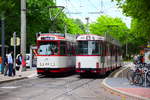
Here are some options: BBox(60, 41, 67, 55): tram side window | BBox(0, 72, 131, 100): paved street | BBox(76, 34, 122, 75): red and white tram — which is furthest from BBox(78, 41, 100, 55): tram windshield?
BBox(0, 72, 131, 100): paved street

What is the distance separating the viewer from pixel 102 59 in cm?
2852

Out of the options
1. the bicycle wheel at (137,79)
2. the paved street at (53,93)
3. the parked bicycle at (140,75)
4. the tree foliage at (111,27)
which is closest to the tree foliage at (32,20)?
the paved street at (53,93)

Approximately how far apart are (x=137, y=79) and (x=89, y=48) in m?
8.42

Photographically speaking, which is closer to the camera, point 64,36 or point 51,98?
point 51,98

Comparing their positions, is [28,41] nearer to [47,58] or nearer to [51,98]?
[47,58]

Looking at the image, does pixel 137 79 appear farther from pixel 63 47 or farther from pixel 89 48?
pixel 63 47

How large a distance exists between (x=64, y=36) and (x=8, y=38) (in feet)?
97.7

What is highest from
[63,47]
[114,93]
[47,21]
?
[47,21]

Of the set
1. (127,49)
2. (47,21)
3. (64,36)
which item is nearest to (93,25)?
(127,49)

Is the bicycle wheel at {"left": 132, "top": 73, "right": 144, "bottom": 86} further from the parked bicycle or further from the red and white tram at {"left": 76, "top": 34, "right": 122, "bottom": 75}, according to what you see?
the red and white tram at {"left": 76, "top": 34, "right": 122, "bottom": 75}

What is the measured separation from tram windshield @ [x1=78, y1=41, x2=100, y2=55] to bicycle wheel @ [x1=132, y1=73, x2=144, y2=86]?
7.95m

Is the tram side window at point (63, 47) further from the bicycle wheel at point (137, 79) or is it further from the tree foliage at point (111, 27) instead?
the tree foliage at point (111, 27)

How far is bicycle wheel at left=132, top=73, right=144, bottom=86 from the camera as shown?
64.8 ft

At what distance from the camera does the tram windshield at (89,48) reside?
27886mm
